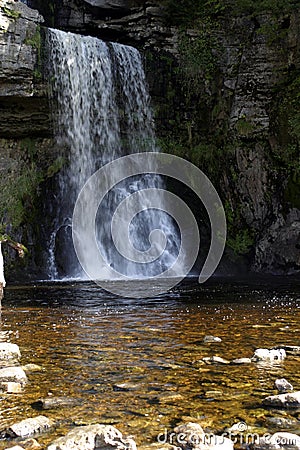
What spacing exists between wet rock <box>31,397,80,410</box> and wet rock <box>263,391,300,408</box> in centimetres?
118

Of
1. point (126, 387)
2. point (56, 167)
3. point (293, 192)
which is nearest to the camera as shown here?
point (126, 387)

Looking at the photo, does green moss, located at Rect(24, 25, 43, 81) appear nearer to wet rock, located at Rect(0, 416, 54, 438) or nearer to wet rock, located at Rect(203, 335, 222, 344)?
wet rock, located at Rect(203, 335, 222, 344)

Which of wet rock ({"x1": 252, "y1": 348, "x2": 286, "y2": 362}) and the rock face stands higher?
the rock face

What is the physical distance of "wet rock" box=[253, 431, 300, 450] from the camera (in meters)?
2.40

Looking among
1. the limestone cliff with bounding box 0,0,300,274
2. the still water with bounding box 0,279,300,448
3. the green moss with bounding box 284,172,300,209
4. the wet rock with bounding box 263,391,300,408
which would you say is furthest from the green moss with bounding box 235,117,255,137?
the wet rock with bounding box 263,391,300,408

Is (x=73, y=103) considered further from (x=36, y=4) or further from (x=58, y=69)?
(x=36, y=4)

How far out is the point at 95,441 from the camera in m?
2.46

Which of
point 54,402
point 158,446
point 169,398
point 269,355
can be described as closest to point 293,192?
point 269,355

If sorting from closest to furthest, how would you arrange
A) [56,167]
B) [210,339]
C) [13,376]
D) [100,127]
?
[13,376] → [210,339] → [56,167] → [100,127]

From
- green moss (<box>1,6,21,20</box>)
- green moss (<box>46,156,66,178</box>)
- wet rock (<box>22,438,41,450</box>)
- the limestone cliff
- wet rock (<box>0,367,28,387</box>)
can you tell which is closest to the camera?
wet rock (<box>22,438,41,450</box>)

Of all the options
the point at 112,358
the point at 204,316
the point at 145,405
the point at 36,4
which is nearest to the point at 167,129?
the point at 36,4

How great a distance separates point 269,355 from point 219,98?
14400 mm

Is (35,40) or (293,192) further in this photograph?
(293,192)

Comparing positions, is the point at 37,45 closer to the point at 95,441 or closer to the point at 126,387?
the point at 126,387
